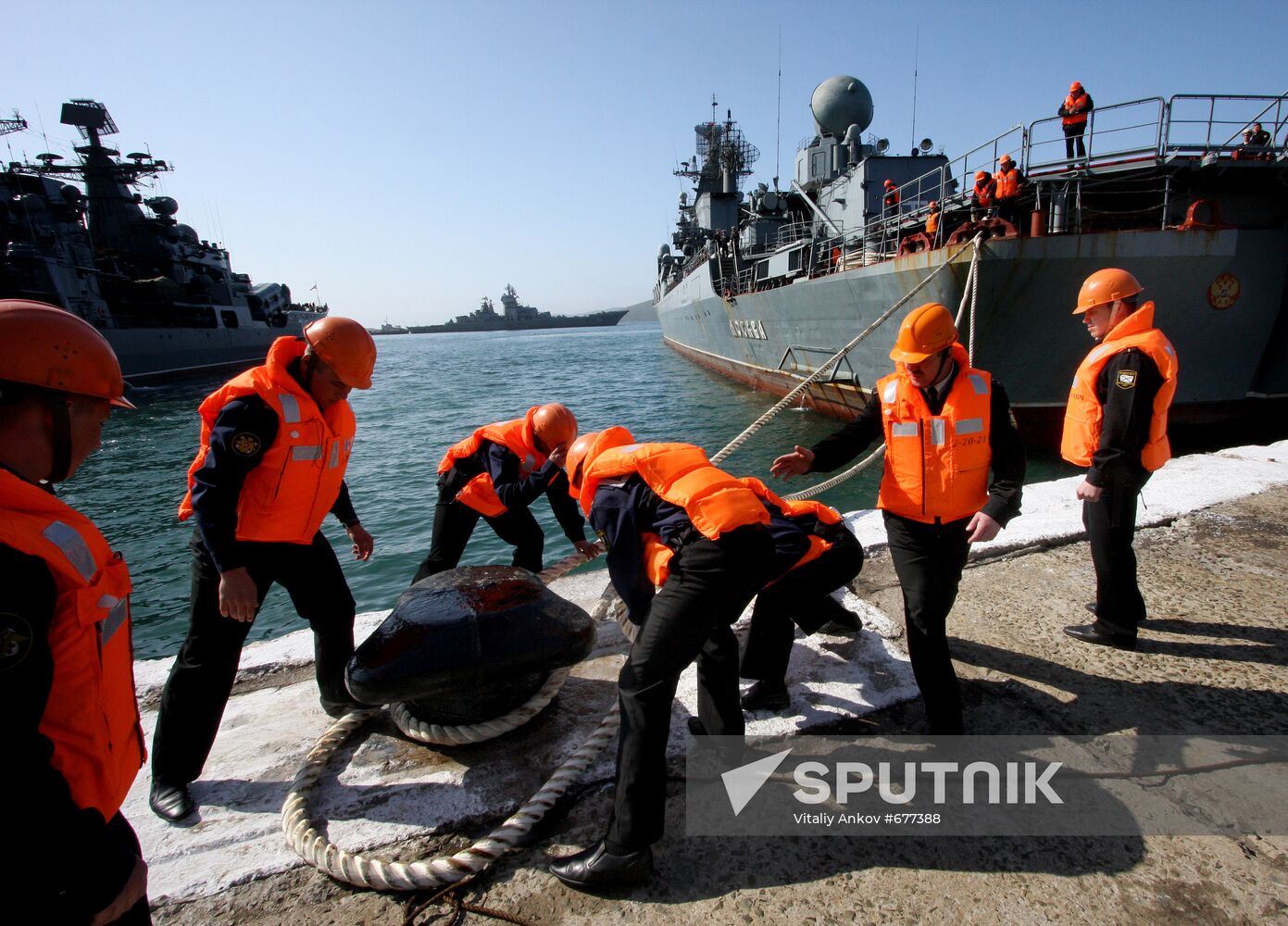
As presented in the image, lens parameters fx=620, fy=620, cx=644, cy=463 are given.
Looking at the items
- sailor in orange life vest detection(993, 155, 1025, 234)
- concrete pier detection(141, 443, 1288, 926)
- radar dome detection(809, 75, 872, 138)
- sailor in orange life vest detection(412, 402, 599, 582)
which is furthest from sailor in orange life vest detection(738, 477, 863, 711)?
radar dome detection(809, 75, 872, 138)

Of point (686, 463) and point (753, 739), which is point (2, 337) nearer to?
point (686, 463)

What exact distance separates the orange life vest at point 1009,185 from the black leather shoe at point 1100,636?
877cm

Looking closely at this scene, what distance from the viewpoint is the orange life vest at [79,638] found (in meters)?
1.12

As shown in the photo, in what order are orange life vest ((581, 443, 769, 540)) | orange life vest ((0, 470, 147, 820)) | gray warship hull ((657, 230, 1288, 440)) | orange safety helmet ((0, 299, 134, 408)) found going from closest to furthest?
orange life vest ((0, 470, 147, 820))
orange safety helmet ((0, 299, 134, 408))
orange life vest ((581, 443, 769, 540))
gray warship hull ((657, 230, 1288, 440))

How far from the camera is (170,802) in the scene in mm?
2271

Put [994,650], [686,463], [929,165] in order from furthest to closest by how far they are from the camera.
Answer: [929,165] < [994,650] < [686,463]

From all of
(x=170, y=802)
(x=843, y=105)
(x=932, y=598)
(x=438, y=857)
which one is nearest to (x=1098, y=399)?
Result: (x=932, y=598)

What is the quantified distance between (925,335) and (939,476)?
56cm

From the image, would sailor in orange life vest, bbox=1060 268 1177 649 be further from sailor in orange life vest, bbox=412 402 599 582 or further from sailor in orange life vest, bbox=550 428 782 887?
sailor in orange life vest, bbox=412 402 599 582

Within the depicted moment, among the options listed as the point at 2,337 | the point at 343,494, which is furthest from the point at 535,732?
the point at 2,337

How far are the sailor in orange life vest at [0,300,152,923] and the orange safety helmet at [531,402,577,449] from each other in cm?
234

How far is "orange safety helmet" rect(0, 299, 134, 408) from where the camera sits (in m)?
1.27

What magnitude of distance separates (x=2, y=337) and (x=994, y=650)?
3664 mm

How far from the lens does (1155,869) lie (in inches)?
71.1
